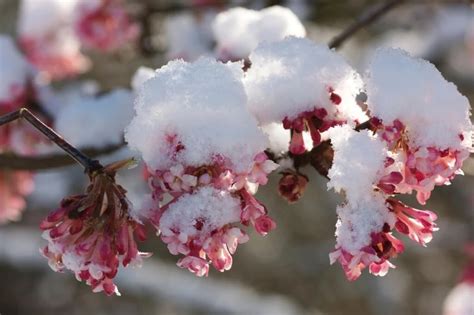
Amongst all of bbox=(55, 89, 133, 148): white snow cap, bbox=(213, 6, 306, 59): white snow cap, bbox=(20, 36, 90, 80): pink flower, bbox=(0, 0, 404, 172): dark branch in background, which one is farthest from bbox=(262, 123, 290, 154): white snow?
bbox=(20, 36, 90, 80): pink flower

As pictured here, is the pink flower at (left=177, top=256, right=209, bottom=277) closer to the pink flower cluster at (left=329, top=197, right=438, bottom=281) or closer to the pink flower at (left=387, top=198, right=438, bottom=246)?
the pink flower cluster at (left=329, top=197, right=438, bottom=281)

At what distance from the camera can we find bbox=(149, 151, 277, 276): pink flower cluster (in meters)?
1.14

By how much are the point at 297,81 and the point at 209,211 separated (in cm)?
27

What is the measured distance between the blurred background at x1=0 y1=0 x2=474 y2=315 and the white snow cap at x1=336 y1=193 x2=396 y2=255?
2.01 m

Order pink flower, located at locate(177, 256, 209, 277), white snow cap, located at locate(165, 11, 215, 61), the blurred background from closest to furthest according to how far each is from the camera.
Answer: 1. pink flower, located at locate(177, 256, 209, 277)
2. white snow cap, located at locate(165, 11, 215, 61)
3. the blurred background

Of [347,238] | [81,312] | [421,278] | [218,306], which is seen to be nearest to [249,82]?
[347,238]

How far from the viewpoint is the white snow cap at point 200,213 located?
1136 millimetres

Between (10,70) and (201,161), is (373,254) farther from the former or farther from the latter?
(10,70)

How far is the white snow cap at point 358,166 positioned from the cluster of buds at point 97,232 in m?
0.30

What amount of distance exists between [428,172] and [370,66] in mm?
209

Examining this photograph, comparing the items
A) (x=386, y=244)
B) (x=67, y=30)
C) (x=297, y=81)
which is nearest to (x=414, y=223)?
(x=386, y=244)

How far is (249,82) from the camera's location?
1310 mm

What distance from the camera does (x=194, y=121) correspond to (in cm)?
120

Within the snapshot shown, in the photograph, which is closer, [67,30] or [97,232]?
[97,232]
